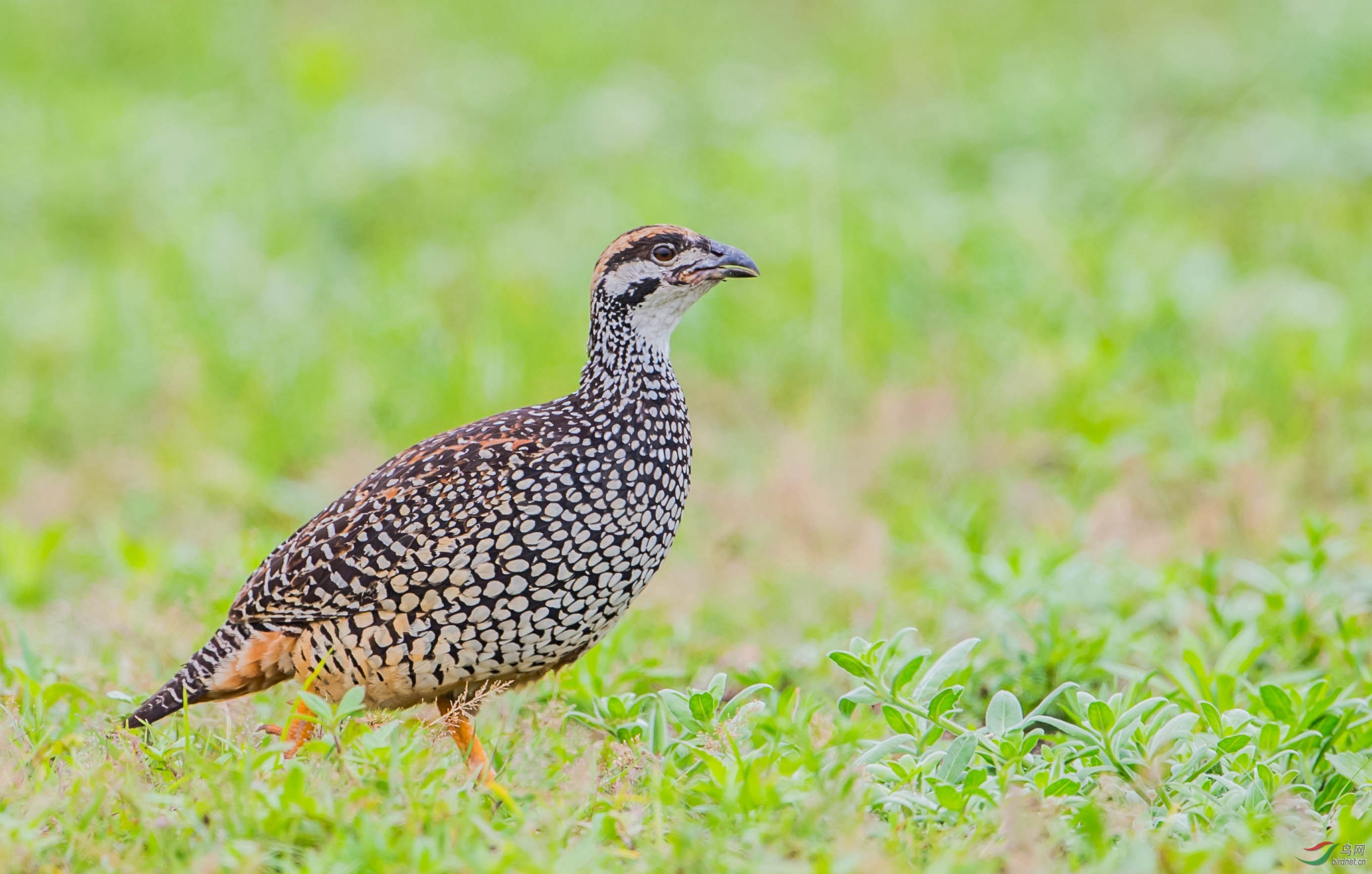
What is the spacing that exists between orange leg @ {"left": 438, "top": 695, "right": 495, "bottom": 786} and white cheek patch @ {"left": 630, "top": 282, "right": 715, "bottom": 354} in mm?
1131

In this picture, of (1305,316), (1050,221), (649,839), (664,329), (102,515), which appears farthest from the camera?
(1050,221)

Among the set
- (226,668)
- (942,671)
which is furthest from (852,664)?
(226,668)

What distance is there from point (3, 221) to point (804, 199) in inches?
203

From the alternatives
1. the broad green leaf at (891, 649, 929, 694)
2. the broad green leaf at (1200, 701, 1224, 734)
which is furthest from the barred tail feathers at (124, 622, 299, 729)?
the broad green leaf at (1200, 701, 1224, 734)

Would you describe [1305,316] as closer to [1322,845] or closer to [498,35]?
[1322,845]

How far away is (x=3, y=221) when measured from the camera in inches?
380

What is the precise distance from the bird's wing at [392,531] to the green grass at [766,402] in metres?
0.34

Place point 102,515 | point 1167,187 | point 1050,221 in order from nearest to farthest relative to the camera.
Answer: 1. point 102,515
2. point 1050,221
3. point 1167,187

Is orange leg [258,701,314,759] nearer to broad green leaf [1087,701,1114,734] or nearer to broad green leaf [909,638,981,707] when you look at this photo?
broad green leaf [909,638,981,707]

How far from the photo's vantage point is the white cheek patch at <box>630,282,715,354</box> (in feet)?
13.6

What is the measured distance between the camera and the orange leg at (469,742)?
3535 millimetres

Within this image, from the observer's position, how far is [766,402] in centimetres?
754

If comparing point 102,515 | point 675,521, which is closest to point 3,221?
point 102,515

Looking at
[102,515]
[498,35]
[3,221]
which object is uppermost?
[498,35]
